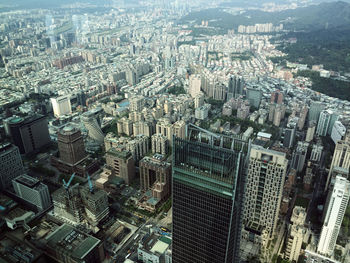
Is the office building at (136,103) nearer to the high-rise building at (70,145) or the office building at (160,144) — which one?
the office building at (160,144)

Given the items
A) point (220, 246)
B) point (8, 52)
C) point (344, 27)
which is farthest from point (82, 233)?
point (344, 27)

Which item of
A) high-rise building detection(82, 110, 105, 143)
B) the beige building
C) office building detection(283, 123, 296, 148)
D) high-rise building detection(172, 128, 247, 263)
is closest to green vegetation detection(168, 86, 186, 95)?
the beige building

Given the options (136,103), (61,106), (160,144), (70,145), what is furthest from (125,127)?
(61,106)

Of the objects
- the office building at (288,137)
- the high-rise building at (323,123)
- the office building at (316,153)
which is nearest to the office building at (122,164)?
the office building at (288,137)

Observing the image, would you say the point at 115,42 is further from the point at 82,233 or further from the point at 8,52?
the point at 82,233

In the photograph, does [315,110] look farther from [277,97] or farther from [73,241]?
[73,241]

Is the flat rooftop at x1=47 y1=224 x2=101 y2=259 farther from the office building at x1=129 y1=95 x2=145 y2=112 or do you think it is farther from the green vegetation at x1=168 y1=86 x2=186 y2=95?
the green vegetation at x1=168 y1=86 x2=186 y2=95
